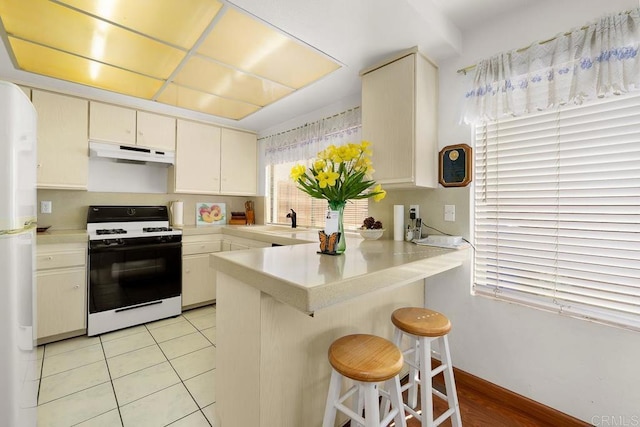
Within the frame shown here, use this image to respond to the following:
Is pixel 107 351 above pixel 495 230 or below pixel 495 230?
below

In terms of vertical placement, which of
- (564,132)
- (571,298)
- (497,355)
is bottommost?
(497,355)

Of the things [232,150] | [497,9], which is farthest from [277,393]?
[232,150]

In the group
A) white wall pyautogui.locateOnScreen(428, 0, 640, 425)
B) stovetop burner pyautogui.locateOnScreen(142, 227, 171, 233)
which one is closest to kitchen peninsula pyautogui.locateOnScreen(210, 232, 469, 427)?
white wall pyautogui.locateOnScreen(428, 0, 640, 425)

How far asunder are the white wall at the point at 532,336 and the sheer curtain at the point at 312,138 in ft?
2.95

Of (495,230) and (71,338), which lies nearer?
(495,230)

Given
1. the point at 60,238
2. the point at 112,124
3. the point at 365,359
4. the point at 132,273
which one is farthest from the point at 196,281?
the point at 365,359

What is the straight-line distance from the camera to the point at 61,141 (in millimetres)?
2598

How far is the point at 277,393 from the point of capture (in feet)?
3.97

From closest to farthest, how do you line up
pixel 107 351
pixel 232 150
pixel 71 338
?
1. pixel 107 351
2. pixel 71 338
3. pixel 232 150

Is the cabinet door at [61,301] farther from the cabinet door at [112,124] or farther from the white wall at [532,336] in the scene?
the white wall at [532,336]

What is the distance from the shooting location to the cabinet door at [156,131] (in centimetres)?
305

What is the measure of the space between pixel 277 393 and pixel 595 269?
5.78 feet

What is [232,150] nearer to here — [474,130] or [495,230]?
[474,130]

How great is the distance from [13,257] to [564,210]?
8.61 feet
